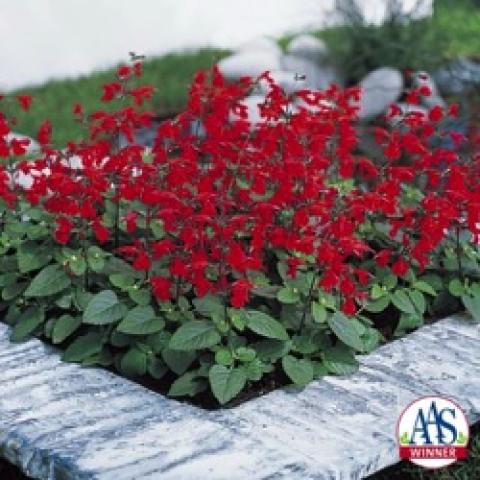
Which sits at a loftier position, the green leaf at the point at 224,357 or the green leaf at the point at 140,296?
the green leaf at the point at 140,296

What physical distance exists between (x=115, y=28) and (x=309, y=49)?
44.2 inches

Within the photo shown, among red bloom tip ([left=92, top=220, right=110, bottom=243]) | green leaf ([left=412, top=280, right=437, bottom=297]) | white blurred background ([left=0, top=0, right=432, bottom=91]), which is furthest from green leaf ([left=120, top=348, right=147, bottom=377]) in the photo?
white blurred background ([left=0, top=0, right=432, bottom=91])

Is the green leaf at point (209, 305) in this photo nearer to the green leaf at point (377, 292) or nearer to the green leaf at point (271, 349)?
the green leaf at point (271, 349)

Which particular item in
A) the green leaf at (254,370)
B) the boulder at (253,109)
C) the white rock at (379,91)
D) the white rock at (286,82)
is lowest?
the white rock at (379,91)

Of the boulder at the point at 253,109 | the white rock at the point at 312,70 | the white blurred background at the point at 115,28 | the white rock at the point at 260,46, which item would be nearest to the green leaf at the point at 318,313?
the boulder at the point at 253,109

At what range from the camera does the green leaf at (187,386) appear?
329cm

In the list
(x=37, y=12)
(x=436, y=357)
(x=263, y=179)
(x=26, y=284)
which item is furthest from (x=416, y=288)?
(x=37, y=12)

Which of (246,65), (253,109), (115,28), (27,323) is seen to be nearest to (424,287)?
(27,323)

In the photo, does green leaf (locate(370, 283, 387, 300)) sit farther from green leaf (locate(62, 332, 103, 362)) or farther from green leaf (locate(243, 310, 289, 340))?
green leaf (locate(62, 332, 103, 362))

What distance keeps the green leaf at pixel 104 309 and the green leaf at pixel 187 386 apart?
0.24 m

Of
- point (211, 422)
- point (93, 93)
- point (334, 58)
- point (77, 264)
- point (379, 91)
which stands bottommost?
point (379, 91)

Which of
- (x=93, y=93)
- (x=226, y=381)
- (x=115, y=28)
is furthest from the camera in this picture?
(x=115, y=28)

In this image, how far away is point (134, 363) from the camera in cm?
341

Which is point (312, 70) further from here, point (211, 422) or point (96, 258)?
point (211, 422)
